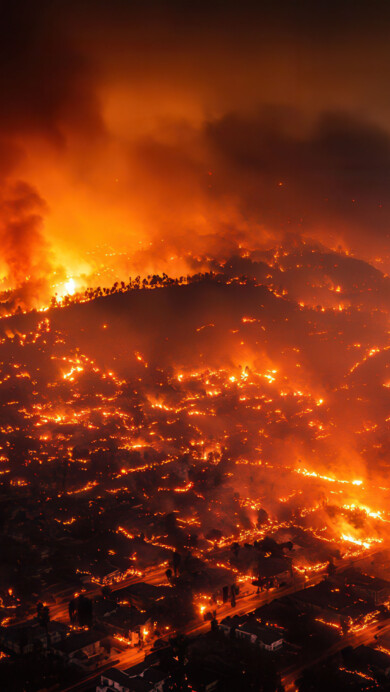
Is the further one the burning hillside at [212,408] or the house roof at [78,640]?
the burning hillside at [212,408]

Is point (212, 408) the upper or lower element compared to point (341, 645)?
upper

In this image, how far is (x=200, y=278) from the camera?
137750 millimetres

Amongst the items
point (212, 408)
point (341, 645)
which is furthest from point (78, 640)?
point (212, 408)

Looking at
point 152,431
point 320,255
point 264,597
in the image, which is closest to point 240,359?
point 152,431

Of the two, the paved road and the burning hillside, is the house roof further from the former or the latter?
the burning hillside

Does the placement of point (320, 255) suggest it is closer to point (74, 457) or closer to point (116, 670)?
point (74, 457)

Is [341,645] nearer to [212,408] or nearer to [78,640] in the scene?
[78,640]

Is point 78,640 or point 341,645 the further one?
point 341,645

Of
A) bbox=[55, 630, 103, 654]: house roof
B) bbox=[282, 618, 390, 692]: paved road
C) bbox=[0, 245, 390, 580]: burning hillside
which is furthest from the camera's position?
bbox=[0, 245, 390, 580]: burning hillside

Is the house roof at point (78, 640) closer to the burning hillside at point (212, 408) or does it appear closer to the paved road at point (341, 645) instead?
the paved road at point (341, 645)

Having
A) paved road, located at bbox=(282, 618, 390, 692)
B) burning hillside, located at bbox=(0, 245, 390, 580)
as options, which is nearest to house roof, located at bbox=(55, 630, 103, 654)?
paved road, located at bbox=(282, 618, 390, 692)

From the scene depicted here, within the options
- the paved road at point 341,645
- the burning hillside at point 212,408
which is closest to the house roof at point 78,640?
the paved road at point 341,645

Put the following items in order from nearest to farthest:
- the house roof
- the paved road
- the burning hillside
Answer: the paved road → the house roof → the burning hillside

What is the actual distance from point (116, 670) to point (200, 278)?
10101 cm
